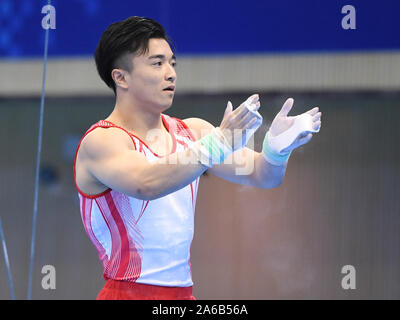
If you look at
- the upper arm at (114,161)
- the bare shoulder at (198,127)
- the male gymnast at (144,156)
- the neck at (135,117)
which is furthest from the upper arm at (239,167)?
the upper arm at (114,161)

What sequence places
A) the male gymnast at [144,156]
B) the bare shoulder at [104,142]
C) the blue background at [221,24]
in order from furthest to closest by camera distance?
the blue background at [221,24] → the male gymnast at [144,156] → the bare shoulder at [104,142]

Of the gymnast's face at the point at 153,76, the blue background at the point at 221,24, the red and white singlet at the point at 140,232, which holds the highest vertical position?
the blue background at the point at 221,24

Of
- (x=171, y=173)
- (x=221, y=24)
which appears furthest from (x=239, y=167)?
(x=221, y=24)

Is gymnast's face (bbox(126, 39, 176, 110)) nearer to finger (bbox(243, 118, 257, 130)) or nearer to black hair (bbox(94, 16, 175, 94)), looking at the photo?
black hair (bbox(94, 16, 175, 94))

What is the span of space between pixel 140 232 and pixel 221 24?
2302 millimetres

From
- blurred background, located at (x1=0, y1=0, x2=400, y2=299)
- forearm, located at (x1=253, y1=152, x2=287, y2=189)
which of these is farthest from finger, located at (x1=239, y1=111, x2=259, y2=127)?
blurred background, located at (x1=0, y1=0, x2=400, y2=299)

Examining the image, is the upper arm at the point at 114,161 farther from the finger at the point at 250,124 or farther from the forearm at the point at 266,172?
the forearm at the point at 266,172

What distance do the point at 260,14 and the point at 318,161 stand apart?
136 centimetres

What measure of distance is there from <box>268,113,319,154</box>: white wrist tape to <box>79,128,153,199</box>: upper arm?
0.52 meters

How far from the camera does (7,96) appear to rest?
5172 millimetres

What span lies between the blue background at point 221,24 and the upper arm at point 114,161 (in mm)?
2193

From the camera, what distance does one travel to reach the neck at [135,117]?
2250 millimetres

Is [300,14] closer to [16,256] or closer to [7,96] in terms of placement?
[7,96]
